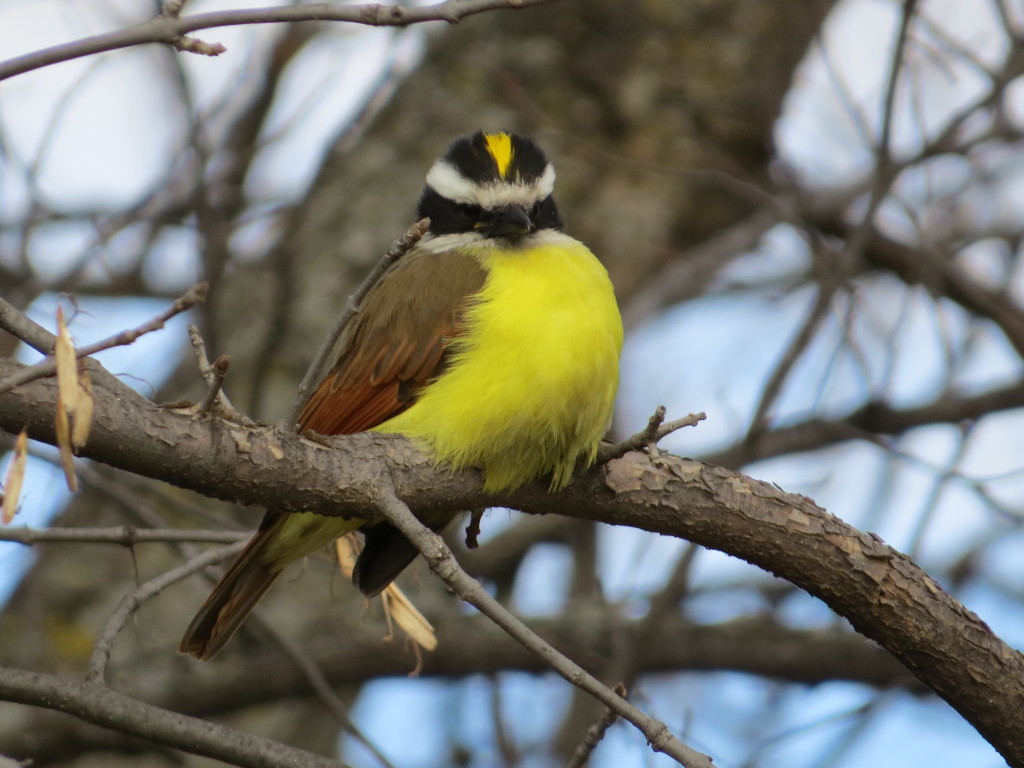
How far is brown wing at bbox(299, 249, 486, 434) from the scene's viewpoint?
376 cm

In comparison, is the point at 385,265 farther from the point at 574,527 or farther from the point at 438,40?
the point at 438,40

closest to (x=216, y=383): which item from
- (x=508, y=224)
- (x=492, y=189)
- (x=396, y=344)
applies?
(x=396, y=344)

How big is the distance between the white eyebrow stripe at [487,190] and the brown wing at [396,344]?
0.76ft

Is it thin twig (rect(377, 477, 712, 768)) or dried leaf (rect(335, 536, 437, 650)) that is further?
dried leaf (rect(335, 536, 437, 650))

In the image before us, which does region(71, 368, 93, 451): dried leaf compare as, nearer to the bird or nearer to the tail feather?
the bird

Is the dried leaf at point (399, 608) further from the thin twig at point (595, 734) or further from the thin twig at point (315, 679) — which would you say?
the thin twig at point (595, 734)

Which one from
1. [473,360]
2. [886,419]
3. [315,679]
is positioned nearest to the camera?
[473,360]

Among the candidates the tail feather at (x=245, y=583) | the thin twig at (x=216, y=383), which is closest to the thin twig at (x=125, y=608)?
the tail feather at (x=245, y=583)

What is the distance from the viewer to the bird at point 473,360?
11.5 ft

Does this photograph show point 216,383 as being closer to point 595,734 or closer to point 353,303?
point 353,303

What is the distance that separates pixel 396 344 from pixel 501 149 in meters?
0.91

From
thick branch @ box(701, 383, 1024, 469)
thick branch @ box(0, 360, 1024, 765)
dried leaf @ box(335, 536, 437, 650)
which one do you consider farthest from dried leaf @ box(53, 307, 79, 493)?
thick branch @ box(701, 383, 1024, 469)

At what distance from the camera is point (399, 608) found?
393 centimetres

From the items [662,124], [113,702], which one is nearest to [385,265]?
[113,702]
